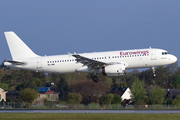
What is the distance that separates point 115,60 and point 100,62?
8.95 feet

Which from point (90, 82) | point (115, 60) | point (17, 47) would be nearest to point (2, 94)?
point (90, 82)

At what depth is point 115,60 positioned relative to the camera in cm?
4856

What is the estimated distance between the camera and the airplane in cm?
4812

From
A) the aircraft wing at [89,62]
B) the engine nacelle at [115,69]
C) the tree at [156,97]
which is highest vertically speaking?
the aircraft wing at [89,62]

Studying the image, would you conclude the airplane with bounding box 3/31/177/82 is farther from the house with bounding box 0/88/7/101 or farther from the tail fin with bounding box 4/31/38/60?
the house with bounding box 0/88/7/101

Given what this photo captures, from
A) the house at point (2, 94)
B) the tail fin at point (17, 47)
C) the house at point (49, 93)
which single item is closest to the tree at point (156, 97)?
the house at point (49, 93)

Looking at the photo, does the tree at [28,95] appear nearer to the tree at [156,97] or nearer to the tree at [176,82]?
the tree at [156,97]

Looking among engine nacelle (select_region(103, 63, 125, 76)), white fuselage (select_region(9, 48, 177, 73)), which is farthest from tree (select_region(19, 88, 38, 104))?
engine nacelle (select_region(103, 63, 125, 76))

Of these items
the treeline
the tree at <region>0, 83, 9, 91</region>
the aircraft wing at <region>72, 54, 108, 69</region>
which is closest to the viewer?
the aircraft wing at <region>72, 54, 108, 69</region>

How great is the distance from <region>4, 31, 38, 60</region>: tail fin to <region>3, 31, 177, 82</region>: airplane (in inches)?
32.7

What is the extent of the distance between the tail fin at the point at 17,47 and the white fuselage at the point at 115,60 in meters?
2.90

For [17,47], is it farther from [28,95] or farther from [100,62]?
[28,95]

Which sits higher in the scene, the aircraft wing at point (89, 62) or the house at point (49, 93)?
the aircraft wing at point (89, 62)

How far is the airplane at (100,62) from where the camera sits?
48.1 meters
